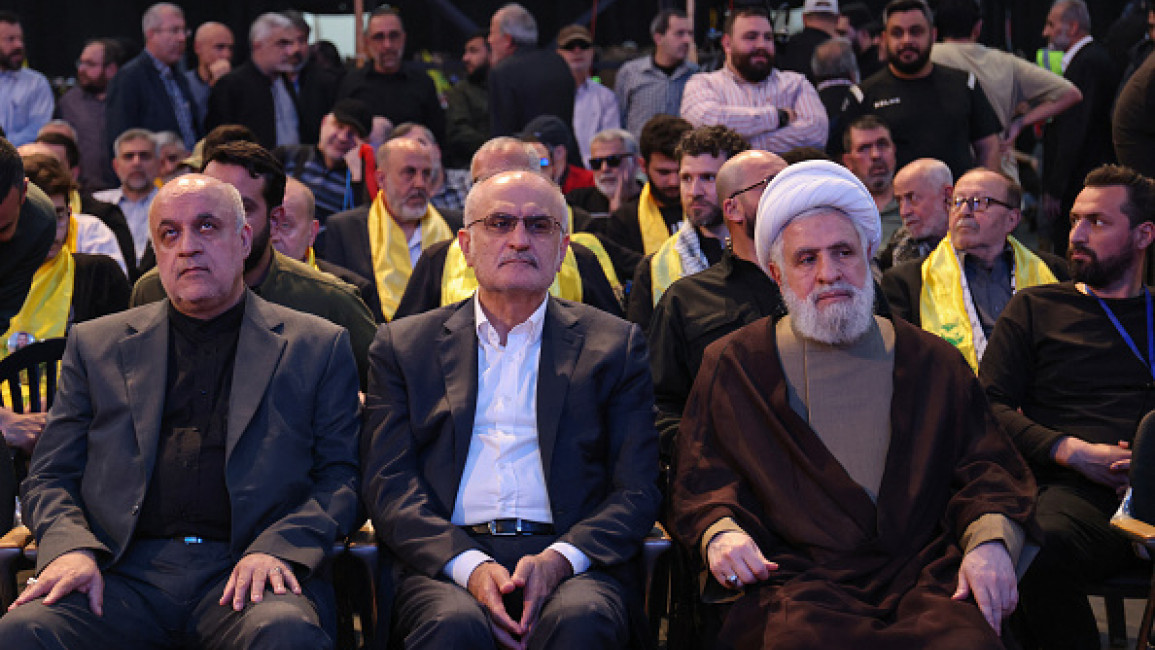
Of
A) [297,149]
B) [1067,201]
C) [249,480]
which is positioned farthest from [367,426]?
[1067,201]

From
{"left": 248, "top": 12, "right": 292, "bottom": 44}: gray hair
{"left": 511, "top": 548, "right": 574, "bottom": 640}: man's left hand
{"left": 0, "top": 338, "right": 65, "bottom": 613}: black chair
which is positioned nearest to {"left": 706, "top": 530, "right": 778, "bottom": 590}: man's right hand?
{"left": 511, "top": 548, "right": 574, "bottom": 640}: man's left hand

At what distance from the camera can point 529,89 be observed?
8.07m

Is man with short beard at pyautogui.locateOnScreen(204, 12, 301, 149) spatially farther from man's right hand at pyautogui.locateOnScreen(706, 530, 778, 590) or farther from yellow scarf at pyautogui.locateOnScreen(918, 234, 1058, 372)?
man's right hand at pyautogui.locateOnScreen(706, 530, 778, 590)

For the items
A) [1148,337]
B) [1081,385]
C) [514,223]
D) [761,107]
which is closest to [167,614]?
[514,223]

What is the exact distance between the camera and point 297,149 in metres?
7.66

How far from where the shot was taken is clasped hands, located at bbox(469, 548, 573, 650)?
3250 millimetres

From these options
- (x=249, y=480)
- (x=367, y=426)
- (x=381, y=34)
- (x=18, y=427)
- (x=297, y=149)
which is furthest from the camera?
(x=381, y=34)

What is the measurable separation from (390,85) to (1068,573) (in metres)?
5.66

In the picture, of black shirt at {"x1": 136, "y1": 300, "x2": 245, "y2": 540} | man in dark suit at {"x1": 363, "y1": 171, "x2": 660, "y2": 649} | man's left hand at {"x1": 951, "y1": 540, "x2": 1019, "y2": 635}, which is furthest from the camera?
black shirt at {"x1": 136, "y1": 300, "x2": 245, "y2": 540}

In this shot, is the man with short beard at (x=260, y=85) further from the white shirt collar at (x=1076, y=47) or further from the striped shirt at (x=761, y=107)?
the white shirt collar at (x=1076, y=47)

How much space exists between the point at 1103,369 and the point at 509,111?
14.7 feet

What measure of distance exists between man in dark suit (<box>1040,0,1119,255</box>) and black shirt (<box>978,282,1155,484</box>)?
3.63 metres

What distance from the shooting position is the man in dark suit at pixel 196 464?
3.22 metres

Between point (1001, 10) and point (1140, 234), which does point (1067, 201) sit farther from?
point (1140, 234)
